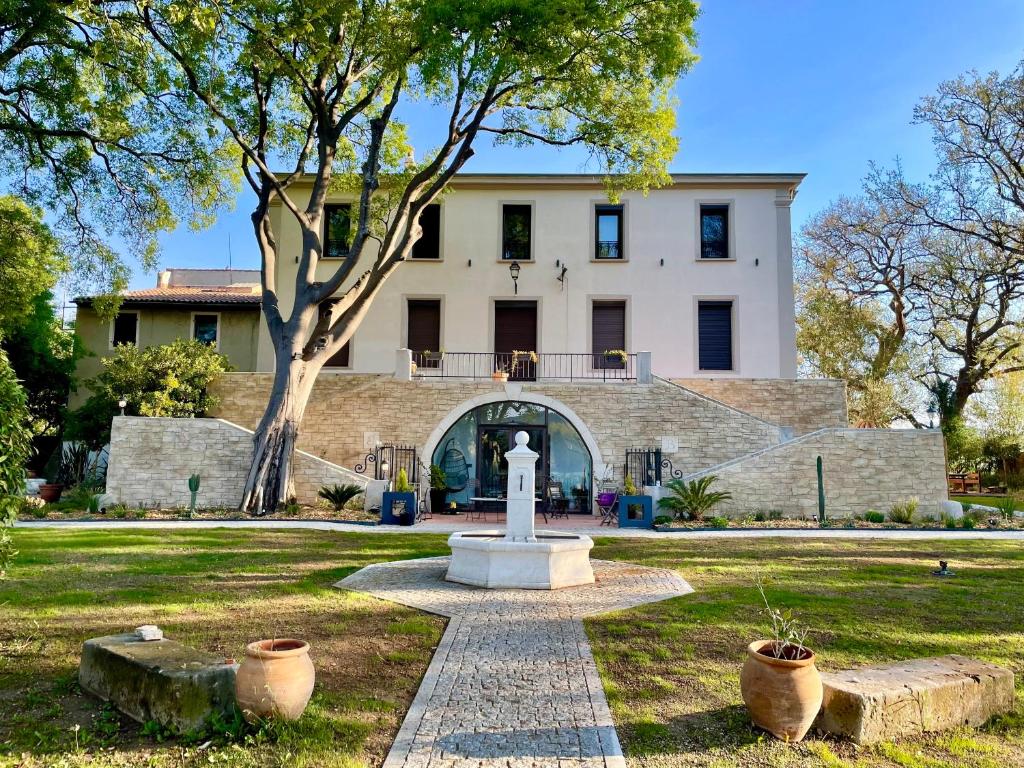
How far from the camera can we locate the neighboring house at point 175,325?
21.4m

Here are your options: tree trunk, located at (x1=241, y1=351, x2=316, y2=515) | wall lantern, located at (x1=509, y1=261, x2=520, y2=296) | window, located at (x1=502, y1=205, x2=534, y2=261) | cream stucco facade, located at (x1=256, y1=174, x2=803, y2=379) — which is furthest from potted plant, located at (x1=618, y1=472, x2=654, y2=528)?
window, located at (x1=502, y1=205, x2=534, y2=261)

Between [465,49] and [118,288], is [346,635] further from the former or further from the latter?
[118,288]

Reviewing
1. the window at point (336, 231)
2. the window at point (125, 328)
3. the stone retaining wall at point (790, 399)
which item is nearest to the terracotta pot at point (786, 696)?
the stone retaining wall at point (790, 399)

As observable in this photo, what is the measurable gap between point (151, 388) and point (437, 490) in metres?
7.83

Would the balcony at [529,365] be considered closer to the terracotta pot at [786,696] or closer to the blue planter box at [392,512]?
the blue planter box at [392,512]

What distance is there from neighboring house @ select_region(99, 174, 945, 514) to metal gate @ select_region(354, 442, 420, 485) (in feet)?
0.34

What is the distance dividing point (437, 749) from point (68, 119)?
684 inches

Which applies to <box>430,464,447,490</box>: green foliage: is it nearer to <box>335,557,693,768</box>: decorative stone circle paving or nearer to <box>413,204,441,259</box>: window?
<box>413,204,441,259</box>: window

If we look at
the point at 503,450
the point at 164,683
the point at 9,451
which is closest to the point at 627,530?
the point at 503,450

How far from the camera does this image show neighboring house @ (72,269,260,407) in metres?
21.4

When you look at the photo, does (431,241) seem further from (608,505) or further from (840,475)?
(840,475)

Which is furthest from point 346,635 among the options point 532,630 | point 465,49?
point 465,49

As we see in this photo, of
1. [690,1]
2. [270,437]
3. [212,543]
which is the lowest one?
[212,543]

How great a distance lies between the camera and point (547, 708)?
3857mm
